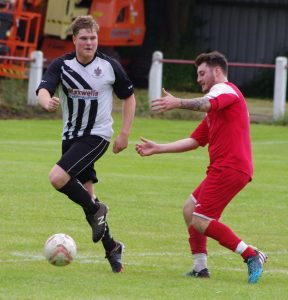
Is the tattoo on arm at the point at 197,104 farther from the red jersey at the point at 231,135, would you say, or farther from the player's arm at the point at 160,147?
the player's arm at the point at 160,147

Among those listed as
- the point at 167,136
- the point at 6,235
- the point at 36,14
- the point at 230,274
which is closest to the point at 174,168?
the point at 167,136

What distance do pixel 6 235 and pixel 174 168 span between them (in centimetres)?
662

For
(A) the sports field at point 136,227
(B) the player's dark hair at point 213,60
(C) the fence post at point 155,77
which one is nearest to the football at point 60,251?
(A) the sports field at point 136,227

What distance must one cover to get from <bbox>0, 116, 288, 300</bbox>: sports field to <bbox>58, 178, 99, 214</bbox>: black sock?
518 mm

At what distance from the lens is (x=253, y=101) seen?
30.2 m

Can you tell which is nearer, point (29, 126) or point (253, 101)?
point (29, 126)

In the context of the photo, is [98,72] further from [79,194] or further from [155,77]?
[155,77]

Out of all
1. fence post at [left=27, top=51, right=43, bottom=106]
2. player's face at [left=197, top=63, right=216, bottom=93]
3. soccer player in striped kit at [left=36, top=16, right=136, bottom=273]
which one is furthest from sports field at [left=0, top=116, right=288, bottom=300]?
fence post at [left=27, top=51, right=43, bottom=106]

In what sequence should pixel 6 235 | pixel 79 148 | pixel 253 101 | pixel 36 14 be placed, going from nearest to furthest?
pixel 79 148 < pixel 6 235 < pixel 36 14 < pixel 253 101

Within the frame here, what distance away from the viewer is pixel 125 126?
952cm

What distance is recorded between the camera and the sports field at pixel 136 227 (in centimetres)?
864

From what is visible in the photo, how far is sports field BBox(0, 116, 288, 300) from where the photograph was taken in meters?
8.64

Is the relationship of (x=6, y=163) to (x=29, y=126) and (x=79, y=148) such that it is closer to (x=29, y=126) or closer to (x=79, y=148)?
(x=29, y=126)

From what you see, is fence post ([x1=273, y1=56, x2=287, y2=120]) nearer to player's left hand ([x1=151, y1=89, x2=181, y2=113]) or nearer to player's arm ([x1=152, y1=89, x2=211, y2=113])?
player's arm ([x1=152, y1=89, x2=211, y2=113])
